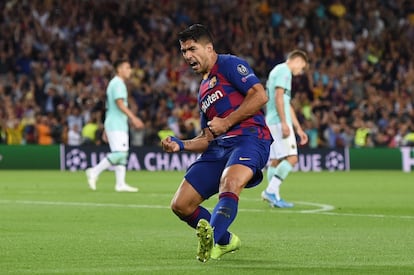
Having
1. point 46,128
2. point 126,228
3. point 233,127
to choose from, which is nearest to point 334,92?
point 46,128

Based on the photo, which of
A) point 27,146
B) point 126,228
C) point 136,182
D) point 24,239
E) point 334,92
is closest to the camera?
point 24,239

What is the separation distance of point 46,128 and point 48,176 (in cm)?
512

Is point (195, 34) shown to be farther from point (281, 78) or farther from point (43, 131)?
point (43, 131)

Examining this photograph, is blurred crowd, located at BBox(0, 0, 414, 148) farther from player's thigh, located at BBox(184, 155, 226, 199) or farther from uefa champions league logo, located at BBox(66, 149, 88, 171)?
player's thigh, located at BBox(184, 155, 226, 199)

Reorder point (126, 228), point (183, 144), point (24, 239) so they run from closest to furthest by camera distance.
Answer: point (183, 144) → point (24, 239) → point (126, 228)

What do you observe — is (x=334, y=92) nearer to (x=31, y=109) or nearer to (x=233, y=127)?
(x=31, y=109)

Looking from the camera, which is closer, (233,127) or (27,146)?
(233,127)

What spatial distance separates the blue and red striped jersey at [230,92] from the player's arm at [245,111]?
10 cm

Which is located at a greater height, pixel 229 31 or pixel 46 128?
pixel 229 31

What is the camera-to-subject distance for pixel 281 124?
53.1 feet

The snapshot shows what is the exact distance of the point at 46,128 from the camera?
31359 millimetres

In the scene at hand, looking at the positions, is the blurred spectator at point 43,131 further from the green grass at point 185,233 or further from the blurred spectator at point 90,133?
the green grass at point 185,233

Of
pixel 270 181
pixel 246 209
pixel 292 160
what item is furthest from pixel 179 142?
pixel 292 160

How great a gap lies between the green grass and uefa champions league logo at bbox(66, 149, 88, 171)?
9357mm
